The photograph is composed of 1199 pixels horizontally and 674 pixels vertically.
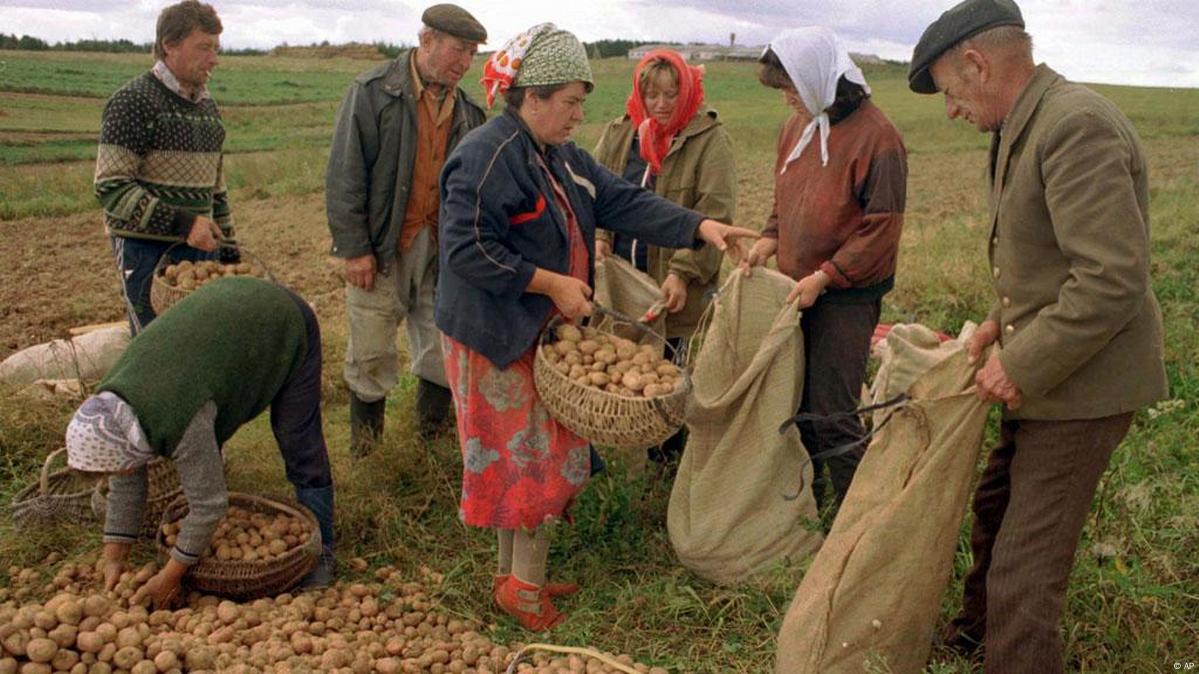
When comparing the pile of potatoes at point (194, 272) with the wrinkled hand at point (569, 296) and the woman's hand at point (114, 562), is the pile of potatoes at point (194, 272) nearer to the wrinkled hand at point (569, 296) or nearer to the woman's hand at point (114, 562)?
the woman's hand at point (114, 562)

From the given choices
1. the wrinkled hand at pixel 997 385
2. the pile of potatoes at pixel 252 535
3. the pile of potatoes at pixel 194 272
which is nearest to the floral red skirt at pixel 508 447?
the pile of potatoes at pixel 252 535

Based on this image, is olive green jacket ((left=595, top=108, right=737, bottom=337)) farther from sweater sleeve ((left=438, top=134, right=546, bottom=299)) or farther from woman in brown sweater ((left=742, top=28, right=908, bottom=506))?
sweater sleeve ((left=438, top=134, right=546, bottom=299))

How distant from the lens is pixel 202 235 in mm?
3906

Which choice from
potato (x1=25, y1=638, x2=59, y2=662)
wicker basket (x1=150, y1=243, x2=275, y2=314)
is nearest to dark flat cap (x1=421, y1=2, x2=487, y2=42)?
wicker basket (x1=150, y1=243, x2=275, y2=314)

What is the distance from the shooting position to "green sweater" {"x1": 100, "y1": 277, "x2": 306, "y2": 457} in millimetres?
2906

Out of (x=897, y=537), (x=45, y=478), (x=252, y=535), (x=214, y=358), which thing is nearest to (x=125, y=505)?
(x=252, y=535)

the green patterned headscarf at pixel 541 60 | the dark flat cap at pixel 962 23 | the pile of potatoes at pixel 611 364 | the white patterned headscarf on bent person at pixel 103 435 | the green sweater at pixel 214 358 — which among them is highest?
the dark flat cap at pixel 962 23

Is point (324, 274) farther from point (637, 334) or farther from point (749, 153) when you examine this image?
point (749, 153)

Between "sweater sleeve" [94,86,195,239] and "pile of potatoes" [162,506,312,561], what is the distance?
123 cm

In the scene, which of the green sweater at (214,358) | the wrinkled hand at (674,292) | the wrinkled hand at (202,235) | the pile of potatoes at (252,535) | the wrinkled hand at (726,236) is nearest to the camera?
the green sweater at (214,358)

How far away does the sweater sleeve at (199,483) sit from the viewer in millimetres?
2996

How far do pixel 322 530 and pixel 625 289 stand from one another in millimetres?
1520

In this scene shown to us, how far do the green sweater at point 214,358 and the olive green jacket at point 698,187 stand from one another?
1.58 metres

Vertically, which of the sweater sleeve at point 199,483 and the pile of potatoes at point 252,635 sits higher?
the sweater sleeve at point 199,483
